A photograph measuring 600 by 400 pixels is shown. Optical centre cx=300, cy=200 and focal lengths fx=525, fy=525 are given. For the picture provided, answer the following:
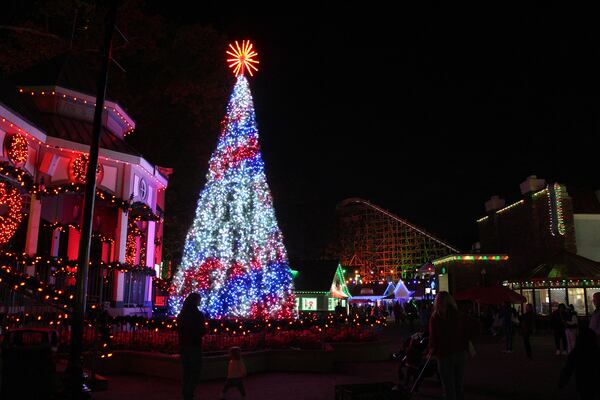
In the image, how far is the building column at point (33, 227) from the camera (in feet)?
46.9

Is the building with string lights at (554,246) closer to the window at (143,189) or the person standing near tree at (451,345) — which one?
the window at (143,189)

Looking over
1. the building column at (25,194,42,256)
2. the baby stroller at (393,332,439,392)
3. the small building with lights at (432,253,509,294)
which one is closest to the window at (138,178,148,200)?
the building column at (25,194,42,256)

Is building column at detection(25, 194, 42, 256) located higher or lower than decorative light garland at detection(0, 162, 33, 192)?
lower

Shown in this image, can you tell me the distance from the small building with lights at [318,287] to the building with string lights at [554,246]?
11033mm

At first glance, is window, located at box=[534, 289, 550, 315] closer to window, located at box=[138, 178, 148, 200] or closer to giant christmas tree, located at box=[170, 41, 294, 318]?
giant christmas tree, located at box=[170, 41, 294, 318]

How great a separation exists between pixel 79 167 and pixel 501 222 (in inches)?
1212

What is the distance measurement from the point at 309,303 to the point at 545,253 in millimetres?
16811

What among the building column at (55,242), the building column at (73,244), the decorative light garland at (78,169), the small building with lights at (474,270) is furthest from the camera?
the small building with lights at (474,270)

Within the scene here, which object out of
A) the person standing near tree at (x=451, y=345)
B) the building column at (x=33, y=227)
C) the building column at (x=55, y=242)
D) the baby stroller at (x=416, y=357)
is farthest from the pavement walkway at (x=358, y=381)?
the building column at (x=55, y=242)

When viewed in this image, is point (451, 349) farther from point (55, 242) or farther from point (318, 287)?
point (318, 287)

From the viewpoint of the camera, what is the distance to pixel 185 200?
26.9m

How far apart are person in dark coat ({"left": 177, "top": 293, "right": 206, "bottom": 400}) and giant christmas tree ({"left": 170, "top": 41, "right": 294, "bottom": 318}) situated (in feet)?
24.8

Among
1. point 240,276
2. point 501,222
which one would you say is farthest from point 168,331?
point 501,222

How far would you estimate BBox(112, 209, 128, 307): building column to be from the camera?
1641 centimetres
